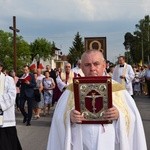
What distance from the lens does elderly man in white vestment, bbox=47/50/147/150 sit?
3.83 metres

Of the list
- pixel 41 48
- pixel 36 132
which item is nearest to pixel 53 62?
pixel 41 48

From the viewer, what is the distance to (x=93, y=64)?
3867mm

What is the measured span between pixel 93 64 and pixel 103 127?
0.54 metres

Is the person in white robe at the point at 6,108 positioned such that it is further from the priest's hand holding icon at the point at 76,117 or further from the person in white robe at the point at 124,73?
the person in white robe at the point at 124,73

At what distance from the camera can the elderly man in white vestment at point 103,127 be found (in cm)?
383

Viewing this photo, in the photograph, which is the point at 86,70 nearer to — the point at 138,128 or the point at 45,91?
the point at 138,128

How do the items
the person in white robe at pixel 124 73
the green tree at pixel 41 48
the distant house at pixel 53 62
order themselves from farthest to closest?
the green tree at pixel 41 48 < the distant house at pixel 53 62 < the person in white robe at pixel 124 73

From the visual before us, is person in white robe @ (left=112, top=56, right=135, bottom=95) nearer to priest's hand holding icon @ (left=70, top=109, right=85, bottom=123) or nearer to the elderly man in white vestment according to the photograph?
the elderly man in white vestment

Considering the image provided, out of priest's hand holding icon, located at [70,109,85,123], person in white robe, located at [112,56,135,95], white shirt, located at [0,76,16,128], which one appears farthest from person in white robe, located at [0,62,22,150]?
person in white robe, located at [112,56,135,95]

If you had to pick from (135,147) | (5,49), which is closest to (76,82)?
(135,147)

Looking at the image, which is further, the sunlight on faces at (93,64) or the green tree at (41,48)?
the green tree at (41,48)

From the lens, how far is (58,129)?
397 cm

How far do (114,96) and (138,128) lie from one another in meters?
0.34

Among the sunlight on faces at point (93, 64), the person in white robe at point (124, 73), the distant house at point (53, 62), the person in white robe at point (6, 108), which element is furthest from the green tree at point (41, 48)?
the sunlight on faces at point (93, 64)
